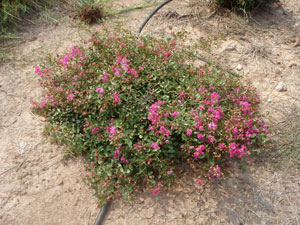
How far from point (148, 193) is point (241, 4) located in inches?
133

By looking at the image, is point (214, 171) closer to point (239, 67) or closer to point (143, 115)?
point (143, 115)

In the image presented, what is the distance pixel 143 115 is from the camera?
8.07 ft

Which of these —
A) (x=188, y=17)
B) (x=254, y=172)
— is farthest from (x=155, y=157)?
(x=188, y=17)

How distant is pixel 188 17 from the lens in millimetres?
4230

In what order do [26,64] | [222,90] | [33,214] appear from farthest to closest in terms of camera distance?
[26,64] < [222,90] < [33,214]

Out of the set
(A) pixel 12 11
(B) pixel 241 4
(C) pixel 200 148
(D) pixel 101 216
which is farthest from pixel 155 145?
(A) pixel 12 11

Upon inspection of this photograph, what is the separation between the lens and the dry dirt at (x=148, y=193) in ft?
7.21

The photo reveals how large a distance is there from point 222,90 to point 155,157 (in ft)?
3.55

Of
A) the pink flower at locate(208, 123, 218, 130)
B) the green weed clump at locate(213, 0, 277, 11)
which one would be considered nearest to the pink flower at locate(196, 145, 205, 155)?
the pink flower at locate(208, 123, 218, 130)

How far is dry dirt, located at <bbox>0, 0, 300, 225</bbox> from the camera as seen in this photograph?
7.21 ft

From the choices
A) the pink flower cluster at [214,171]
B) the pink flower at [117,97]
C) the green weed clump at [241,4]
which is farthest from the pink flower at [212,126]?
the green weed clump at [241,4]

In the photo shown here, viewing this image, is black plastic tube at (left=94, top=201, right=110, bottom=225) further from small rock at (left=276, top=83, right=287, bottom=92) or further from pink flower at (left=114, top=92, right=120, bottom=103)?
small rock at (left=276, top=83, right=287, bottom=92)

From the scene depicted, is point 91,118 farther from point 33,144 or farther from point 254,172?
point 254,172

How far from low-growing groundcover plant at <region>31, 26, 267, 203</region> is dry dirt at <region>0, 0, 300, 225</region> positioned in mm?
153
